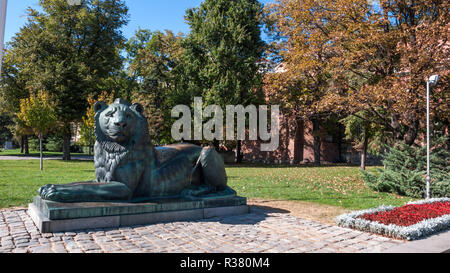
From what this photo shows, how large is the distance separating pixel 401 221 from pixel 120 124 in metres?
5.48

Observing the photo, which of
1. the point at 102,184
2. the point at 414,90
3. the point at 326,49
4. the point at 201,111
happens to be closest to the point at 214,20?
the point at 201,111

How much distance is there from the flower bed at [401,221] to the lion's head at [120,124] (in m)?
4.25

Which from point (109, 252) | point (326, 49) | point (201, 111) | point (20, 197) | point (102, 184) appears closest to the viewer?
point (109, 252)

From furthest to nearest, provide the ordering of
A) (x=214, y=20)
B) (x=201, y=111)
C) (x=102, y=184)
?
(x=214, y=20)
(x=201, y=111)
(x=102, y=184)

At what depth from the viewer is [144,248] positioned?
4.55 m

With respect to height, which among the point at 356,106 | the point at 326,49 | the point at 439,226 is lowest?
the point at 439,226

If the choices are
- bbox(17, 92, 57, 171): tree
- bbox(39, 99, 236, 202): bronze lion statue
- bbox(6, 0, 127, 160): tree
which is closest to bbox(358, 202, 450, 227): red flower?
bbox(39, 99, 236, 202): bronze lion statue

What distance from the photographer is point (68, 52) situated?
2881 centimetres

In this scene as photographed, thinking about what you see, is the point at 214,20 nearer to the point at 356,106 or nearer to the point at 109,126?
the point at 356,106

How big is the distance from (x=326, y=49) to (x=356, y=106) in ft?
10.4

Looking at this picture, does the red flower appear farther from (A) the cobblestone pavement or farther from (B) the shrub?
(B) the shrub

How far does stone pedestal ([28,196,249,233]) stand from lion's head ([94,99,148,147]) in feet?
3.86

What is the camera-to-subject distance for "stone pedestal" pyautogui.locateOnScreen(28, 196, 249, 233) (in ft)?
17.1

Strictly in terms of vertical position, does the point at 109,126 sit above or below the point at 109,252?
above
